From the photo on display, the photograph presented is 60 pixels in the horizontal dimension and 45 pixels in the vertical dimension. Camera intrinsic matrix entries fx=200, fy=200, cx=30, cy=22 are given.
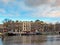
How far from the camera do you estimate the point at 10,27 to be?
527ft

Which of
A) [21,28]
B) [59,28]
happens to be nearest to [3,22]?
[21,28]

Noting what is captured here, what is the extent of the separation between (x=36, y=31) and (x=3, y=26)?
30.3 m

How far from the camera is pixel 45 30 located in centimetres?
18225

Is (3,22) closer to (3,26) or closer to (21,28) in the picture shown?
(3,26)

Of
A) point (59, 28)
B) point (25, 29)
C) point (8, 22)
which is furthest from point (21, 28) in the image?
point (59, 28)

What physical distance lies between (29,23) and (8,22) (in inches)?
1242

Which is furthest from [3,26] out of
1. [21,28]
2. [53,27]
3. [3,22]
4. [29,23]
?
[53,27]

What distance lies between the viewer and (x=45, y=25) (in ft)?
598

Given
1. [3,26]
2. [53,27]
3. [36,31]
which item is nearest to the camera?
[3,26]

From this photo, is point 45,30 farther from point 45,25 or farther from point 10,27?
point 10,27

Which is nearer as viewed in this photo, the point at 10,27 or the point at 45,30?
the point at 10,27

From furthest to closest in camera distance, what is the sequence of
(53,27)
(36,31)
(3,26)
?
(53,27) < (36,31) < (3,26)

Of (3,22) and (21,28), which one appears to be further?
(21,28)

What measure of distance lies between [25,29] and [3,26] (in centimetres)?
2886
